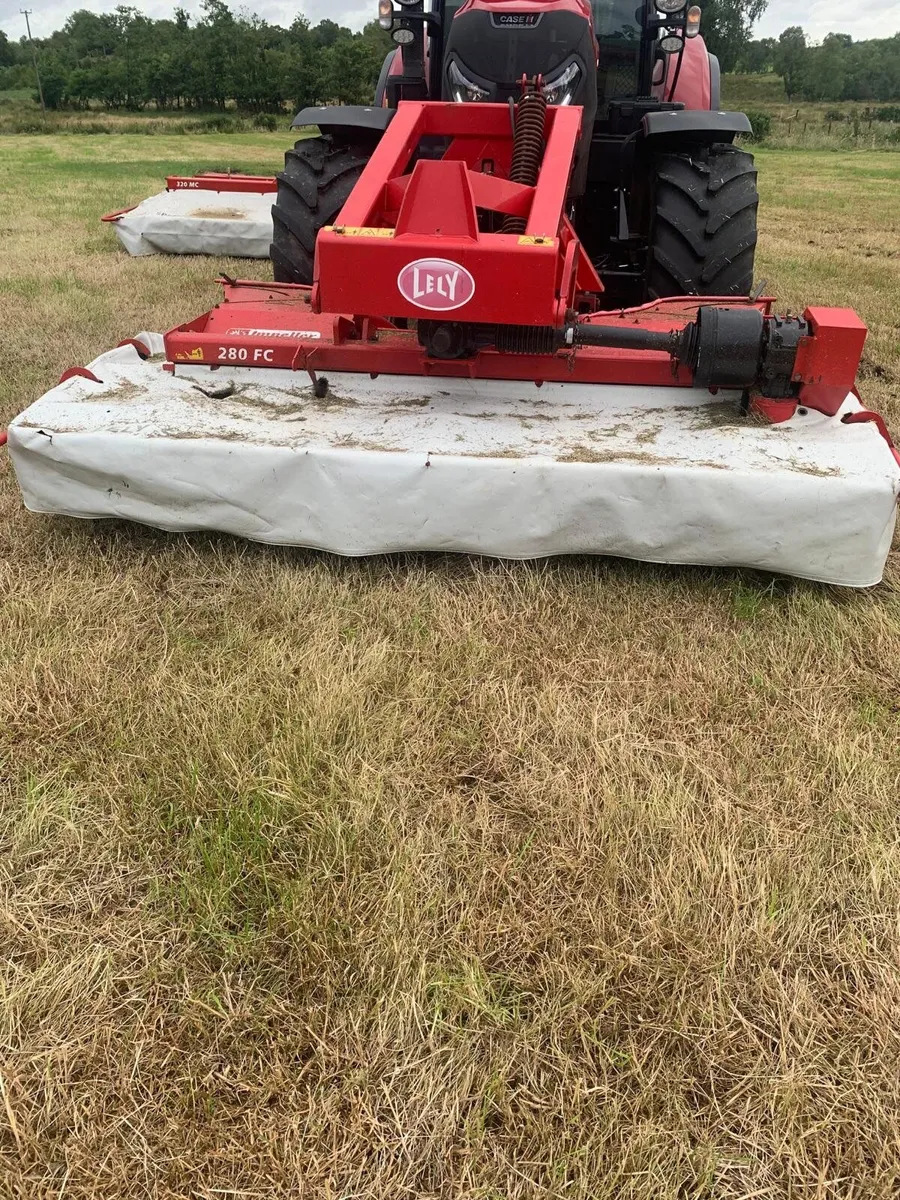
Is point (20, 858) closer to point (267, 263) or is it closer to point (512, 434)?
point (512, 434)

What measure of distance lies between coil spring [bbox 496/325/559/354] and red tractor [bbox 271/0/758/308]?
2.39ft

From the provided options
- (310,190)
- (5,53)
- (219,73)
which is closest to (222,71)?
(219,73)

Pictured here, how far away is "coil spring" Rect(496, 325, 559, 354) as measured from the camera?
2.79 m

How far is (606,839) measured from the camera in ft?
5.74

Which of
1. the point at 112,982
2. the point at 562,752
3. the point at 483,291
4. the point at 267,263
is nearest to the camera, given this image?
the point at 112,982

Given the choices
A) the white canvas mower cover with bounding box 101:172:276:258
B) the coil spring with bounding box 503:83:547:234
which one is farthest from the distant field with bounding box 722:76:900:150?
the coil spring with bounding box 503:83:547:234

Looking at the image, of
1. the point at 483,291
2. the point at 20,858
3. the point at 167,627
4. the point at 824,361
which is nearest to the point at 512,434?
the point at 483,291

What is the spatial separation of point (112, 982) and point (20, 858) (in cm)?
38

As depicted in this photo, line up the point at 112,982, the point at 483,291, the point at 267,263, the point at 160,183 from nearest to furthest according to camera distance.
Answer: the point at 112,982 < the point at 483,291 < the point at 267,263 < the point at 160,183

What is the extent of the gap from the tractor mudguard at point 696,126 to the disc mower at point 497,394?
2 cm

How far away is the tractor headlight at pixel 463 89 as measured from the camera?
3.50 meters

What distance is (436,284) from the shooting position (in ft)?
8.48

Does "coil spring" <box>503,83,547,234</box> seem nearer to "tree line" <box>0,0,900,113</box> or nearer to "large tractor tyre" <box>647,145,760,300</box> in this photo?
"large tractor tyre" <box>647,145,760,300</box>

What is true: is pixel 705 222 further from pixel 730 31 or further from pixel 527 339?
pixel 730 31
